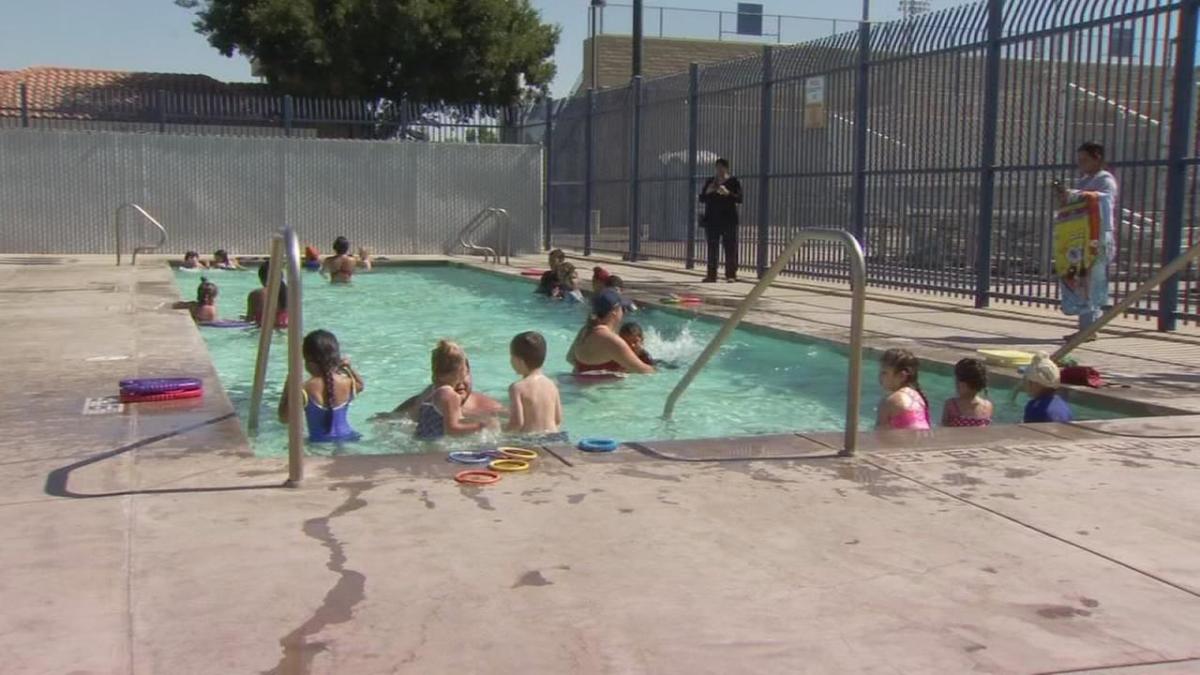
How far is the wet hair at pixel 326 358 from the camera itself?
21.4 feet

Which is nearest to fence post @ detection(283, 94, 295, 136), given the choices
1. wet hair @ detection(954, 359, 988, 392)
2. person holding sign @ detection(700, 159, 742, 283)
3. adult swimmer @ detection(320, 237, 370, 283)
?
adult swimmer @ detection(320, 237, 370, 283)

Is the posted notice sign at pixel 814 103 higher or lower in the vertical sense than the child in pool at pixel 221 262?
higher

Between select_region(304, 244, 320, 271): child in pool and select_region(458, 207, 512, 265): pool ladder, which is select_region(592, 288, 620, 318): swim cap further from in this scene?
select_region(458, 207, 512, 265): pool ladder

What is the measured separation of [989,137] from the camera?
13.0 metres

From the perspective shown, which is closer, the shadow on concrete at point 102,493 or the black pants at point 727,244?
the shadow on concrete at point 102,493

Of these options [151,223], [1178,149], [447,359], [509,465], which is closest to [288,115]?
[151,223]

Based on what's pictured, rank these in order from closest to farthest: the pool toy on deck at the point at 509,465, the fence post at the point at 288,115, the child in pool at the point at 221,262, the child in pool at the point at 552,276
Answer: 1. the pool toy on deck at the point at 509,465
2. the child in pool at the point at 552,276
3. the child in pool at the point at 221,262
4. the fence post at the point at 288,115

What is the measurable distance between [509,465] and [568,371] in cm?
532

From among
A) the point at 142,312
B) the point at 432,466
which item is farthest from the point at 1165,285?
the point at 142,312

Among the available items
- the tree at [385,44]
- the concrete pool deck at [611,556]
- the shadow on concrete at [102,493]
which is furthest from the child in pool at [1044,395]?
the tree at [385,44]

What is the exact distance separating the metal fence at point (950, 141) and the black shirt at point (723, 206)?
0.83 metres

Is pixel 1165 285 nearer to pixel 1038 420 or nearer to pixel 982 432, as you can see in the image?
pixel 1038 420

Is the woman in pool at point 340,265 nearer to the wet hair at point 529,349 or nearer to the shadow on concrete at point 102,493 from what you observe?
the wet hair at point 529,349

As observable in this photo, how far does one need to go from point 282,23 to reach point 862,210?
24.9m
